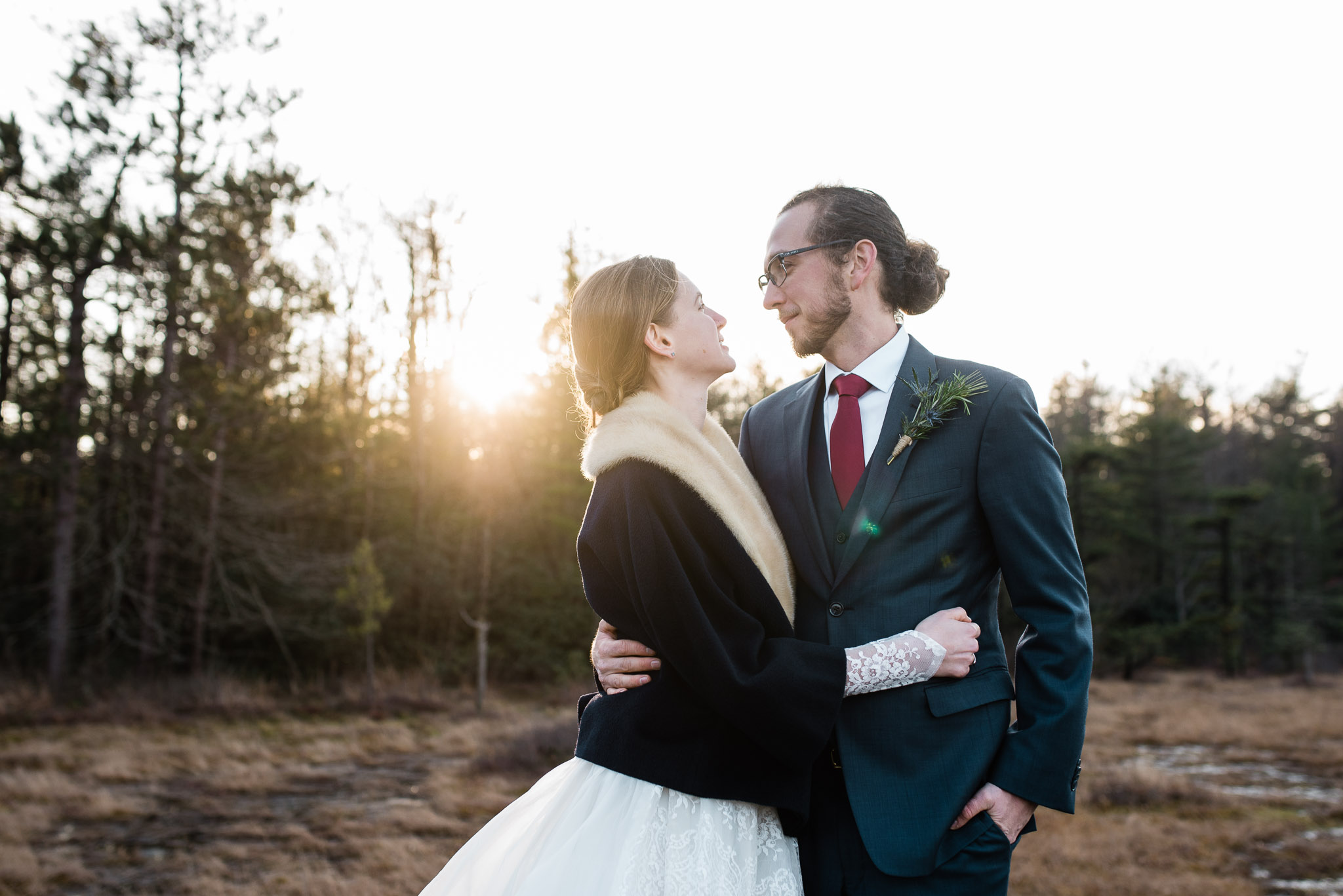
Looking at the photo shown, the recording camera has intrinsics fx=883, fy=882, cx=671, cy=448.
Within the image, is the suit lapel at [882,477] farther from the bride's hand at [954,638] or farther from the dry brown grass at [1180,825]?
the dry brown grass at [1180,825]

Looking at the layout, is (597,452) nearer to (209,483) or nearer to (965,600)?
(965,600)

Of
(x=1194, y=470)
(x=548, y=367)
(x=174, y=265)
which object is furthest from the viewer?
(x=1194, y=470)

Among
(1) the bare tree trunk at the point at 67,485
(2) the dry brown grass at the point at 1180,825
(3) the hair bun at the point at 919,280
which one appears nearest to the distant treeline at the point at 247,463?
(1) the bare tree trunk at the point at 67,485

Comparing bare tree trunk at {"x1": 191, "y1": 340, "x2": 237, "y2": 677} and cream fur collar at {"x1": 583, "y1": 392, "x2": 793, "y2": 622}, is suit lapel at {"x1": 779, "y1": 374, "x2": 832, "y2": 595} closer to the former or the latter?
cream fur collar at {"x1": 583, "y1": 392, "x2": 793, "y2": 622}

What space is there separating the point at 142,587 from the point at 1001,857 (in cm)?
1773

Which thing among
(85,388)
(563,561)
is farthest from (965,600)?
(563,561)

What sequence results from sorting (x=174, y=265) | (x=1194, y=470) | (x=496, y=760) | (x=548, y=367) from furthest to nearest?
1. (x=1194, y=470)
2. (x=548, y=367)
3. (x=174, y=265)
4. (x=496, y=760)

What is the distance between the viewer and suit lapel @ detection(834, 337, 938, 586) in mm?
2273

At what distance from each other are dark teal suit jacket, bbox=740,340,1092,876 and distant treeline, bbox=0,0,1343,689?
12889mm

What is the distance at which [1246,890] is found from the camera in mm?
6590

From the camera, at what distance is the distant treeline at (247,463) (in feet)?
45.1

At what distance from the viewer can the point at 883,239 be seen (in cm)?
267

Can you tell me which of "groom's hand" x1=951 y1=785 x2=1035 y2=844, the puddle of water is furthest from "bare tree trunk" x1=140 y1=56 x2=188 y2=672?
the puddle of water

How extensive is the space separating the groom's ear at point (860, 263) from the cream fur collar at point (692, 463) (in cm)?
67
